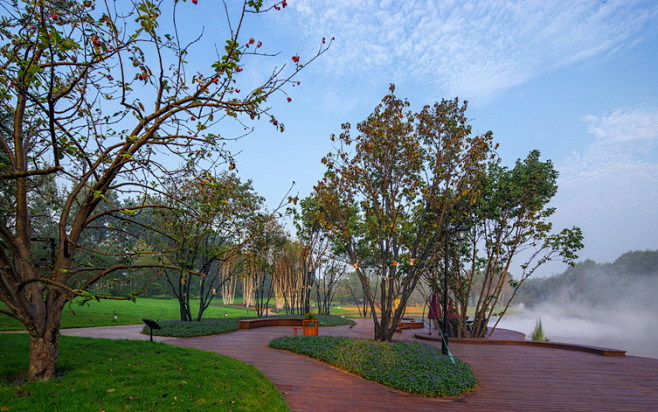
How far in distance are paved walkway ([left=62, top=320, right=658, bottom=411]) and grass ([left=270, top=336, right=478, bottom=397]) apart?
0.22 metres

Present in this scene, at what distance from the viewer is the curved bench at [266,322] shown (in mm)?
16844

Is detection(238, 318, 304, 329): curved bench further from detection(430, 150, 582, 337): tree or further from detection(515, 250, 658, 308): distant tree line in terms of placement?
detection(515, 250, 658, 308): distant tree line

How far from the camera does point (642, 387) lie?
7195mm

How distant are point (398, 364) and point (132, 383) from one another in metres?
5.18

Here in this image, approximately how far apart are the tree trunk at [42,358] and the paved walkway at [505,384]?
3556 mm

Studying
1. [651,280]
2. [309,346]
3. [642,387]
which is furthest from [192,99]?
[651,280]

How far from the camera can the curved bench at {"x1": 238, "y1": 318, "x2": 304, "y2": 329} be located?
55.3 feet

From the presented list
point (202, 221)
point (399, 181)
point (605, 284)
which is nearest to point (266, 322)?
point (399, 181)

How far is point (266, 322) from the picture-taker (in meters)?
18.4

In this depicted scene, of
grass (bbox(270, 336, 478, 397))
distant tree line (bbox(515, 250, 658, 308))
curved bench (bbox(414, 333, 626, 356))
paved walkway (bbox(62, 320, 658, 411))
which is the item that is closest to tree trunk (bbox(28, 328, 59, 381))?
paved walkway (bbox(62, 320, 658, 411))

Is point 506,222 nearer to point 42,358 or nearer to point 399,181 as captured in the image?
point 399,181

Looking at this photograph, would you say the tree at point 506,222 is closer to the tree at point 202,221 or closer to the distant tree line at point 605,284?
the tree at point 202,221

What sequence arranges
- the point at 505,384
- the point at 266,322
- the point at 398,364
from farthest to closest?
1. the point at 266,322
2. the point at 398,364
3. the point at 505,384

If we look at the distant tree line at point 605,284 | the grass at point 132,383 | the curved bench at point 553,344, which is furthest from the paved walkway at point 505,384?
the distant tree line at point 605,284
